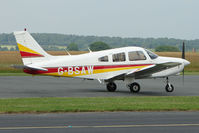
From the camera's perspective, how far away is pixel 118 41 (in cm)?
18425

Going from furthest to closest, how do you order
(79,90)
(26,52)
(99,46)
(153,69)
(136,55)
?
(99,46) → (79,90) → (136,55) → (153,69) → (26,52)

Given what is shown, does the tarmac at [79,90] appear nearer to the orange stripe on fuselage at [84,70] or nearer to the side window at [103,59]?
the orange stripe on fuselage at [84,70]

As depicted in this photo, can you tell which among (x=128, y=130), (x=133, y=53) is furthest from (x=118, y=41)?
(x=128, y=130)

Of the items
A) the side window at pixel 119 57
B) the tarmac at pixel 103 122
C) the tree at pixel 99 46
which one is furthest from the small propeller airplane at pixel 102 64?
the tree at pixel 99 46

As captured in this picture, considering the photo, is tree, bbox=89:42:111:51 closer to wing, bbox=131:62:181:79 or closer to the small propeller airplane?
the small propeller airplane

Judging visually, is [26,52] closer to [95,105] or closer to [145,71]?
[145,71]

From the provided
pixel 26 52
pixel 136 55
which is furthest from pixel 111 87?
pixel 26 52

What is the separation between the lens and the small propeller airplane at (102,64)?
70.3 ft

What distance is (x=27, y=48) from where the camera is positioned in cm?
2148

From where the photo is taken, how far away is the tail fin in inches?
842

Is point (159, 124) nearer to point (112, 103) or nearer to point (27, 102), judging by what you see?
point (112, 103)

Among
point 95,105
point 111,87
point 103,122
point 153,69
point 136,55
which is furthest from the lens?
point 111,87

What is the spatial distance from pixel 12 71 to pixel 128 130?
34472 mm

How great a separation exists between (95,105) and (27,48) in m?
7.39
